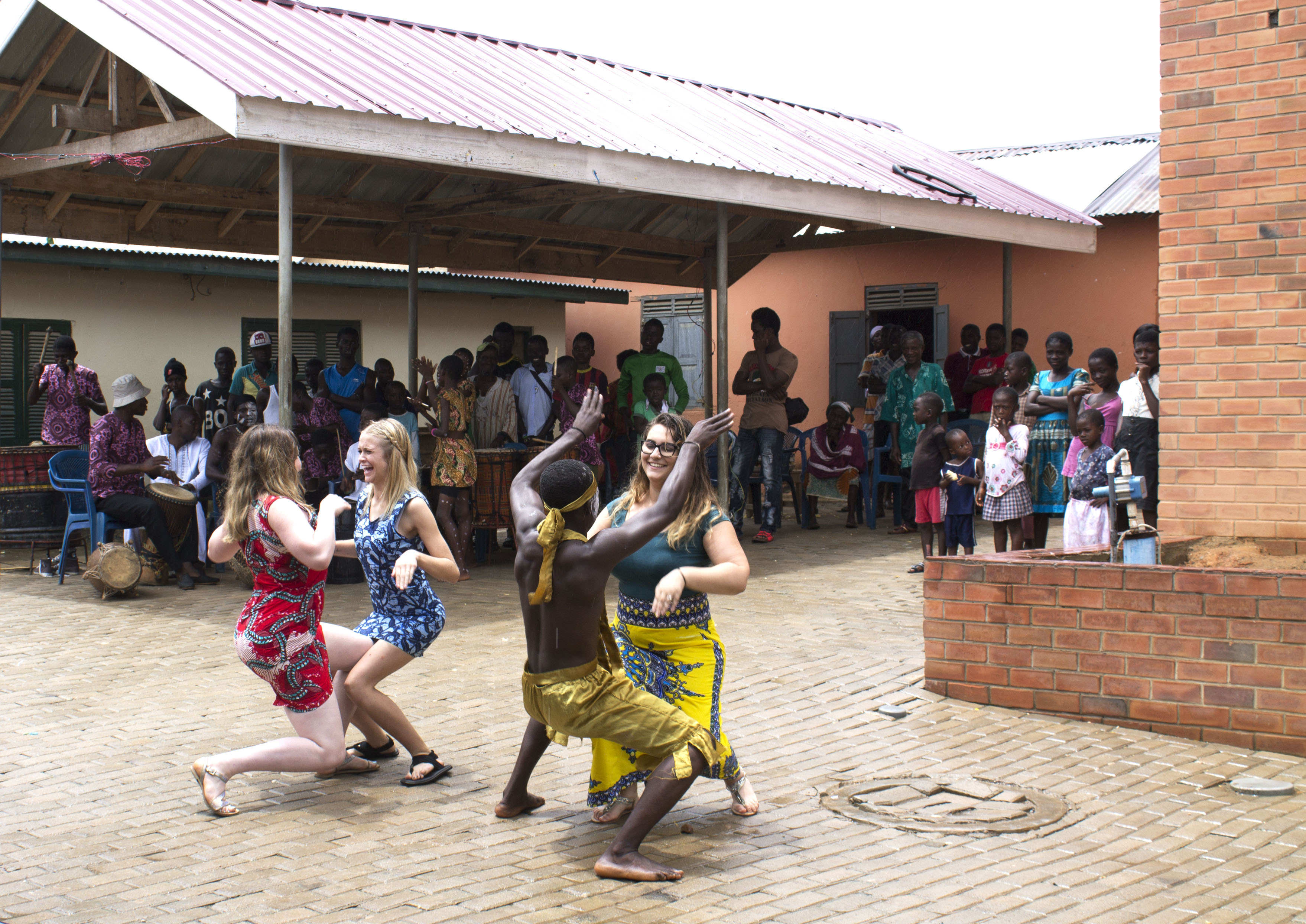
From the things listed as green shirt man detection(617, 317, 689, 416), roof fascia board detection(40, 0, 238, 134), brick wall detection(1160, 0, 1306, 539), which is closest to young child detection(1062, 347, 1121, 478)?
Answer: brick wall detection(1160, 0, 1306, 539)

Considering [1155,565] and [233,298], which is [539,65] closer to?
[233,298]

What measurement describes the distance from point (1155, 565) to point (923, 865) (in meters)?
2.25

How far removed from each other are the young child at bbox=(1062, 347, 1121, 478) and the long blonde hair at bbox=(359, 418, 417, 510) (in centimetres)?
484

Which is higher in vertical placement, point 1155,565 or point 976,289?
point 976,289

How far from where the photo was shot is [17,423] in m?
15.6

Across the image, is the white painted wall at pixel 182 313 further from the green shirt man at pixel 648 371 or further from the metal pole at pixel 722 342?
the metal pole at pixel 722 342

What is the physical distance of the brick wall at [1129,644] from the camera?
5.52m

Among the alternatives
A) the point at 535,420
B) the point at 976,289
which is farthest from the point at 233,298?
the point at 976,289

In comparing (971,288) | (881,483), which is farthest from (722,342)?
(971,288)

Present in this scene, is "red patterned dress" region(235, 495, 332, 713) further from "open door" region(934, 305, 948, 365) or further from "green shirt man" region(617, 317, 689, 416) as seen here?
"open door" region(934, 305, 948, 365)

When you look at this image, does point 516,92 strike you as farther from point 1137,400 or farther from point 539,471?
point 539,471

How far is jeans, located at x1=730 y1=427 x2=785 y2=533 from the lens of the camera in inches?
505

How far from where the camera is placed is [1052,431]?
30.7 ft

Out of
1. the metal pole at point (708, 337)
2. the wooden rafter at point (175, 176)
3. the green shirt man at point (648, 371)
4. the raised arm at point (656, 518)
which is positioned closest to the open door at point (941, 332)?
the metal pole at point (708, 337)
